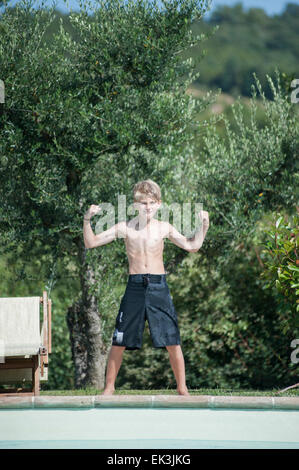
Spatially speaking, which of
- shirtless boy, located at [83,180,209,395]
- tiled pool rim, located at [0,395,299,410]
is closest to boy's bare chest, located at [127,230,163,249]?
shirtless boy, located at [83,180,209,395]

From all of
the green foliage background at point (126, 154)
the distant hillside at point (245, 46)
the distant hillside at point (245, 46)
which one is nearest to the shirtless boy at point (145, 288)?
the green foliage background at point (126, 154)

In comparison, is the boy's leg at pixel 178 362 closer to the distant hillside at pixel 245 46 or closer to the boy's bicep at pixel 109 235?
the boy's bicep at pixel 109 235

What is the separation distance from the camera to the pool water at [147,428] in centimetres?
594

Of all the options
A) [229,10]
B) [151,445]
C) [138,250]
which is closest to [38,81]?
[138,250]

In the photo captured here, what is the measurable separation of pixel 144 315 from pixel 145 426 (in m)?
1.09

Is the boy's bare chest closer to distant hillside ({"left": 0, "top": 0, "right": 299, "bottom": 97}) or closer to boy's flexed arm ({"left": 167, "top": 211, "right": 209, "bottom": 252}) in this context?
boy's flexed arm ({"left": 167, "top": 211, "right": 209, "bottom": 252})

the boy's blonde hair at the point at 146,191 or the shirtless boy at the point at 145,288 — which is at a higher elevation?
the boy's blonde hair at the point at 146,191

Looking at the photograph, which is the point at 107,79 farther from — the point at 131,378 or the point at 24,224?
the point at 131,378

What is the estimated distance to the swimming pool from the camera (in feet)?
19.5

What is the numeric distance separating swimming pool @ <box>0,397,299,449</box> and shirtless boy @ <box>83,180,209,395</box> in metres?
0.44

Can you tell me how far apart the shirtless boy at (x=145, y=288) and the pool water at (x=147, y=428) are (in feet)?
1.53

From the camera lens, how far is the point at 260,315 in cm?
1380

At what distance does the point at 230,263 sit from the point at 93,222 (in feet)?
15.3

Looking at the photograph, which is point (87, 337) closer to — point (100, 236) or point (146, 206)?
point (100, 236)
